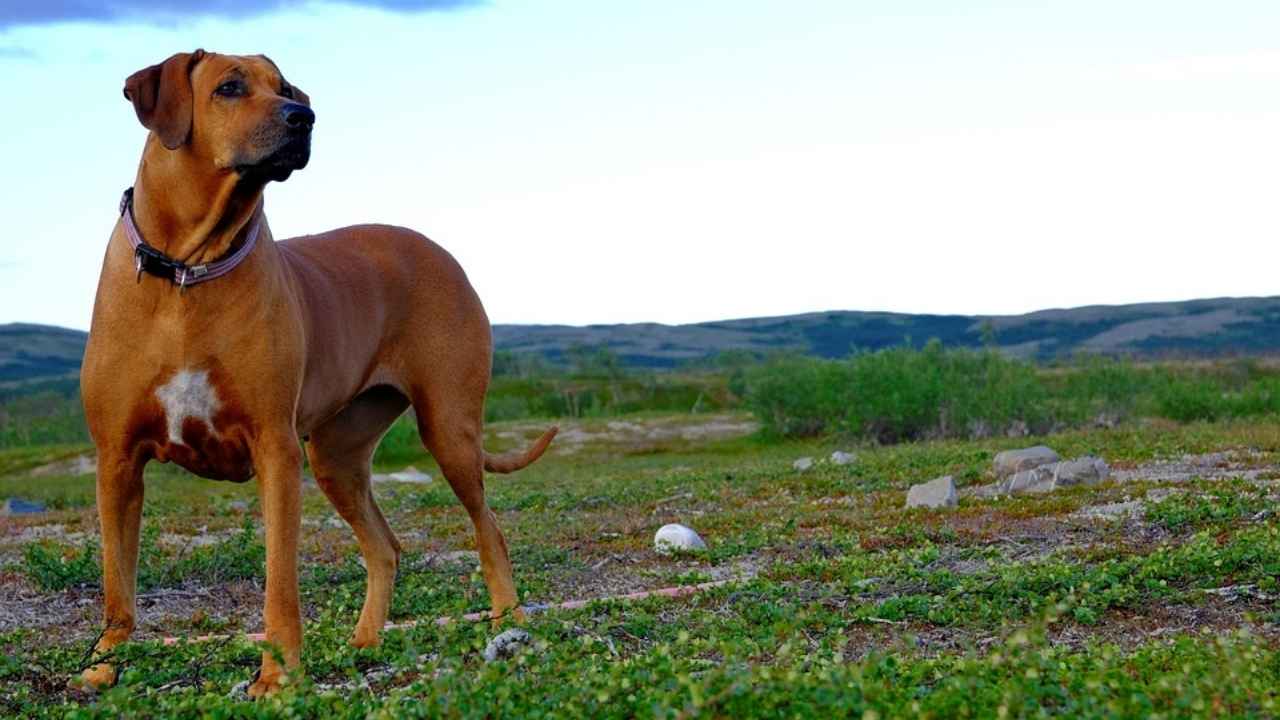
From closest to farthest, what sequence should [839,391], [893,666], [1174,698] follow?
[1174,698]
[893,666]
[839,391]

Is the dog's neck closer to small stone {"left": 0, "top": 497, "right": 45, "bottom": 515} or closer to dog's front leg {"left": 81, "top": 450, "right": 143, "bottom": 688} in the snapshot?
dog's front leg {"left": 81, "top": 450, "right": 143, "bottom": 688}

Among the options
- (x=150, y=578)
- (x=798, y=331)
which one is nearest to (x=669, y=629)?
(x=150, y=578)

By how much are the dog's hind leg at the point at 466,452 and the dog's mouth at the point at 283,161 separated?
2.01 meters

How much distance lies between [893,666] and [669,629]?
201cm

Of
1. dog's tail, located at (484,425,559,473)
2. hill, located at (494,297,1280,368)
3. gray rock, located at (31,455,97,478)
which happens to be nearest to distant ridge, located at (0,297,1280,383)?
hill, located at (494,297,1280,368)

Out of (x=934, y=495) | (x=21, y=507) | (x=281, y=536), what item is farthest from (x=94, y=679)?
(x=21, y=507)

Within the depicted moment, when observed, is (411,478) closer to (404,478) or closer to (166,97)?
(404,478)

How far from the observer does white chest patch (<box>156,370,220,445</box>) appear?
6125mm

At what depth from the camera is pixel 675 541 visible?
1128 centimetres

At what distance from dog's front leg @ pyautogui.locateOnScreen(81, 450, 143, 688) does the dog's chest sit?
0.19 meters

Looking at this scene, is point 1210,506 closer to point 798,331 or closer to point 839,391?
point 839,391

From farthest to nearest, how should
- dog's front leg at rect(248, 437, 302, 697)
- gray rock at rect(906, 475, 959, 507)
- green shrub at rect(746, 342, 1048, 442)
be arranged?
green shrub at rect(746, 342, 1048, 442) < gray rock at rect(906, 475, 959, 507) < dog's front leg at rect(248, 437, 302, 697)

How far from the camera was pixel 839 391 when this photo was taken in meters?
31.4

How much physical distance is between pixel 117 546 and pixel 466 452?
1988 millimetres
